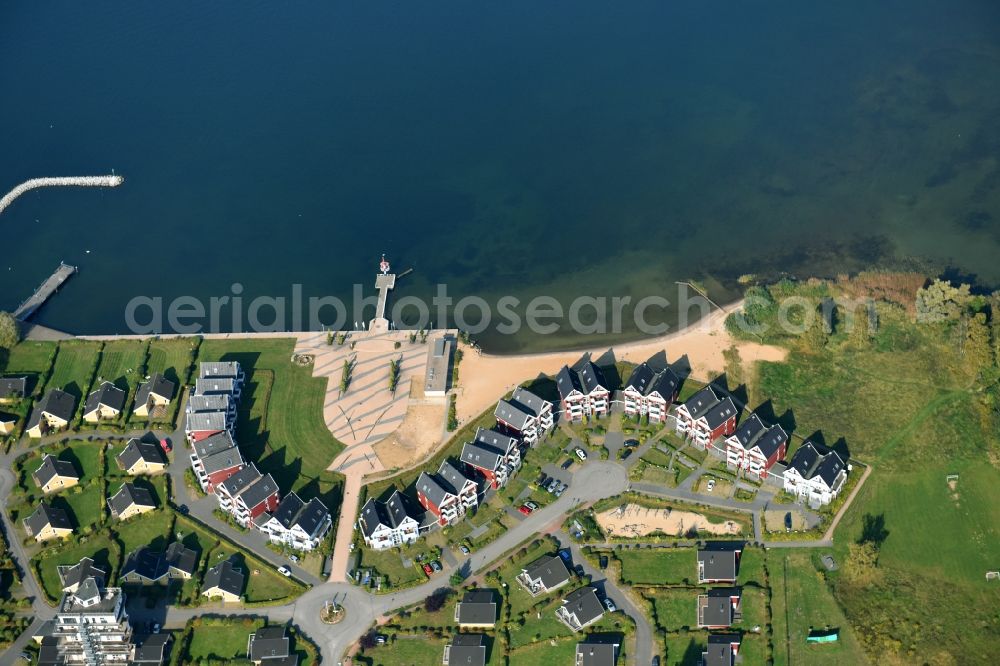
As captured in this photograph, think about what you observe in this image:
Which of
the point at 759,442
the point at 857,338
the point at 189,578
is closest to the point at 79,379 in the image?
the point at 189,578

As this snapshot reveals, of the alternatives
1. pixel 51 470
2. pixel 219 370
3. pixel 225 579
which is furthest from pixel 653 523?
pixel 51 470

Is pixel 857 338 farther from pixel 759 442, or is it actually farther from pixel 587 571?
pixel 587 571

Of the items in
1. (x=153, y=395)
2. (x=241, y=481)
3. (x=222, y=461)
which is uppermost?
(x=153, y=395)

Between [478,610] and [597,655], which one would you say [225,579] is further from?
[597,655]

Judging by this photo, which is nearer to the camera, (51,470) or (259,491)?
(259,491)

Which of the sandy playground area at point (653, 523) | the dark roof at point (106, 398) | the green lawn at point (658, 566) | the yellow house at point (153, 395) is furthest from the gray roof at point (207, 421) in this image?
the green lawn at point (658, 566)

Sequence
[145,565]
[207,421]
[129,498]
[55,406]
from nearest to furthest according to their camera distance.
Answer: [145,565]
[129,498]
[207,421]
[55,406]

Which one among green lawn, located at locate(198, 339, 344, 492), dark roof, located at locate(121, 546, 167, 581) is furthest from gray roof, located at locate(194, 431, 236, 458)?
dark roof, located at locate(121, 546, 167, 581)
